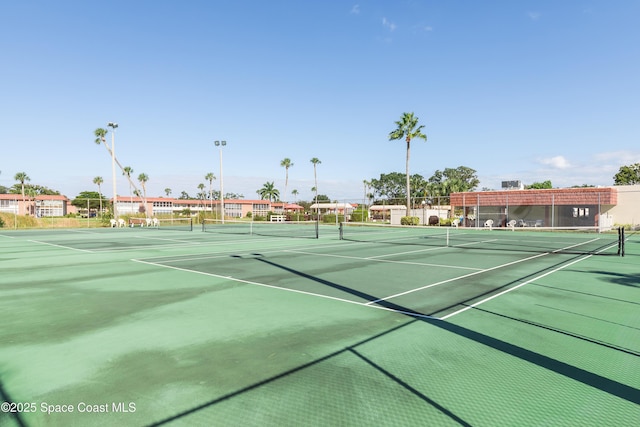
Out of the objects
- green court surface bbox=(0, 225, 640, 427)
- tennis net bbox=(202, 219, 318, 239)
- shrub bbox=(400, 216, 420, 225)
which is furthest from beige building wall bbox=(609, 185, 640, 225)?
green court surface bbox=(0, 225, 640, 427)

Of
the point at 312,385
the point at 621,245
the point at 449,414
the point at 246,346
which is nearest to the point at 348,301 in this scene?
the point at 246,346

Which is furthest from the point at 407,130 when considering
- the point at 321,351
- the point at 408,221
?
the point at 321,351

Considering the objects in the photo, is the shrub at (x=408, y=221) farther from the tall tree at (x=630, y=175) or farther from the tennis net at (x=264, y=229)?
the tall tree at (x=630, y=175)

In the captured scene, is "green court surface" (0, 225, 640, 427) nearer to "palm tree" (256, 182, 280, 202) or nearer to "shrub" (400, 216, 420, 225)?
"shrub" (400, 216, 420, 225)

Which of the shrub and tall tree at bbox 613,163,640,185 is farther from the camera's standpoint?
tall tree at bbox 613,163,640,185

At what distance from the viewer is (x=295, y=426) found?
320cm

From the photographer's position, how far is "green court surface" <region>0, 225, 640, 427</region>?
345 centimetres

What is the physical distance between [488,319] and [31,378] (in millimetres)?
6503

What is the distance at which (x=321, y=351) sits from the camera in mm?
4883

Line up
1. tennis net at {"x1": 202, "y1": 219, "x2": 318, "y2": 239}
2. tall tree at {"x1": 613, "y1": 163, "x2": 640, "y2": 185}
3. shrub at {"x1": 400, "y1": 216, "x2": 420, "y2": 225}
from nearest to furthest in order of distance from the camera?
tennis net at {"x1": 202, "y1": 219, "x2": 318, "y2": 239}
shrub at {"x1": 400, "y1": 216, "x2": 420, "y2": 225}
tall tree at {"x1": 613, "y1": 163, "x2": 640, "y2": 185}

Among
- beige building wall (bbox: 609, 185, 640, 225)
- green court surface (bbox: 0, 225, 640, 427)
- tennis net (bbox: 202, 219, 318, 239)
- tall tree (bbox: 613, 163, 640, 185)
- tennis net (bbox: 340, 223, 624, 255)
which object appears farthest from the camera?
tall tree (bbox: 613, 163, 640, 185)

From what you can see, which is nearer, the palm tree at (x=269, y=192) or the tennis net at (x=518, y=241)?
the tennis net at (x=518, y=241)

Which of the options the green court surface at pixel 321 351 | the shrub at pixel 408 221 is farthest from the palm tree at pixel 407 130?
the green court surface at pixel 321 351

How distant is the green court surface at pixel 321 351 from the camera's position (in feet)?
11.3
